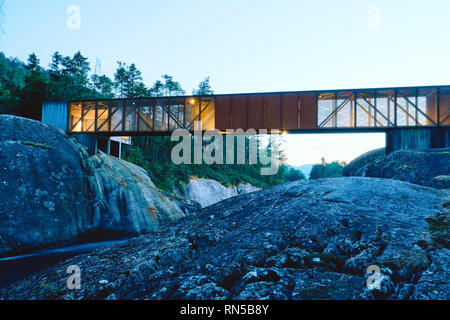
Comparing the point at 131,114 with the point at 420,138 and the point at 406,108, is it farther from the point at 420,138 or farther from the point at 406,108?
the point at 420,138

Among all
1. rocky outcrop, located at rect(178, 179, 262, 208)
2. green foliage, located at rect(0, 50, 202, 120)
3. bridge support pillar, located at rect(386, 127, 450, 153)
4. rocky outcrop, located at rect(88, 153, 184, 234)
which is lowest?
rocky outcrop, located at rect(178, 179, 262, 208)

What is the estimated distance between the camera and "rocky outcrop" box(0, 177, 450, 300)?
13.0 ft

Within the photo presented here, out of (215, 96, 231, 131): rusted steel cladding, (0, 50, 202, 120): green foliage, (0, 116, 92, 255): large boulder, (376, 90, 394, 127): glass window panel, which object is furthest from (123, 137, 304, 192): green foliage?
(376, 90, 394, 127): glass window panel

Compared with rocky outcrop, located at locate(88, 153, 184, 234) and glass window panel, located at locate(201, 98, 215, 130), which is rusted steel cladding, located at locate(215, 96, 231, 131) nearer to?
glass window panel, located at locate(201, 98, 215, 130)

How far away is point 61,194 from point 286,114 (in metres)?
16.6

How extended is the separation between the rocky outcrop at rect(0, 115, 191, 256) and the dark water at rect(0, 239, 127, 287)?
429mm

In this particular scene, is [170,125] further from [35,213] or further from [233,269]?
[233,269]

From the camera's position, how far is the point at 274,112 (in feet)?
70.5

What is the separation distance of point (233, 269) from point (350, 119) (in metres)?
19.2

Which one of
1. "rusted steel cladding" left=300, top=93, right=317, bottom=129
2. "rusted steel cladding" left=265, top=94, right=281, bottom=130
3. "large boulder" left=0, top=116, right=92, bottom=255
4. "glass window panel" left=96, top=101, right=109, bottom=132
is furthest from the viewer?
"glass window panel" left=96, top=101, right=109, bottom=132

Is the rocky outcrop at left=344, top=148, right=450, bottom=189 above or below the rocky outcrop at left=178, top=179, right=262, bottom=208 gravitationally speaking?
above

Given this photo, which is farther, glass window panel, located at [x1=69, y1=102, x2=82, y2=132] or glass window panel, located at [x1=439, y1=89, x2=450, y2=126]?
glass window panel, located at [x1=69, y1=102, x2=82, y2=132]

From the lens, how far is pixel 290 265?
183 inches
